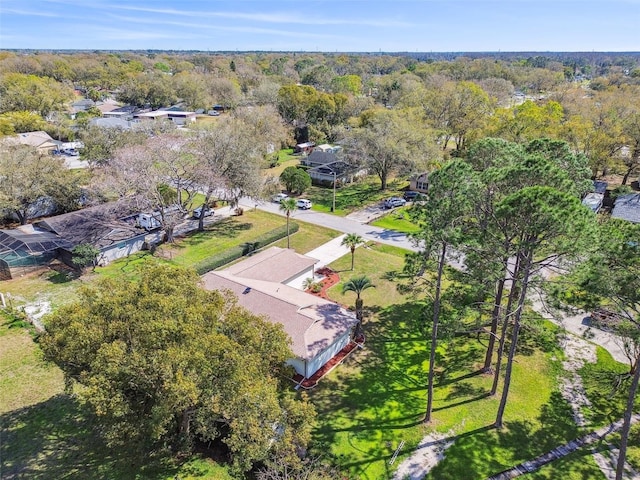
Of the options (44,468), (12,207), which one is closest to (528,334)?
(44,468)

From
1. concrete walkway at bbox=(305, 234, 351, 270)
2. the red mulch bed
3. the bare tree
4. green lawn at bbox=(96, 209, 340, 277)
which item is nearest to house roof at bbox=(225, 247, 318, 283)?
concrete walkway at bbox=(305, 234, 351, 270)

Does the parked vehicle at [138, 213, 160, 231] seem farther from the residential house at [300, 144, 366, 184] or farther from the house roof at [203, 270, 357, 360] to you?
the residential house at [300, 144, 366, 184]

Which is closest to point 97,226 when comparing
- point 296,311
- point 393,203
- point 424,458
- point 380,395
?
point 296,311

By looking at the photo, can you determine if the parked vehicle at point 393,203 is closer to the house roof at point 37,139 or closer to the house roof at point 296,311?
the house roof at point 296,311

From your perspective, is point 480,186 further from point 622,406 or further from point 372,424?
point 622,406

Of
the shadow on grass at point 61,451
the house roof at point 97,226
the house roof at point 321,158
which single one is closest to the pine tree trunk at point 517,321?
the shadow on grass at point 61,451
